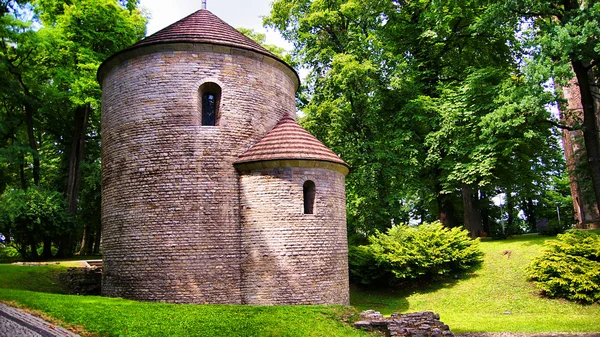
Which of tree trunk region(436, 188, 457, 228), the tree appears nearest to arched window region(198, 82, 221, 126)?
the tree

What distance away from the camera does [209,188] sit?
13.6 meters

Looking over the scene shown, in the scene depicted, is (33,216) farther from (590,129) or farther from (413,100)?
(590,129)

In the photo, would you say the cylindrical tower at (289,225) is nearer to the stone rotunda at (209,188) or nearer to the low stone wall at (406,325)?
the stone rotunda at (209,188)

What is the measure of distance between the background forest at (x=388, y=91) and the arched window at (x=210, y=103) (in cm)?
837

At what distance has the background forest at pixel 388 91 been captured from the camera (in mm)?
19641

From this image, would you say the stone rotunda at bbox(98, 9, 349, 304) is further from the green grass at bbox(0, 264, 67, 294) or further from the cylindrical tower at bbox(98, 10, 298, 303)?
the green grass at bbox(0, 264, 67, 294)

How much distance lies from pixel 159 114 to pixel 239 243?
4853 mm

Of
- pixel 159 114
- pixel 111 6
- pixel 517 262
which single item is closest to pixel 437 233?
pixel 517 262

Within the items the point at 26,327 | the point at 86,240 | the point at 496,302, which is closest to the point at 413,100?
the point at 496,302

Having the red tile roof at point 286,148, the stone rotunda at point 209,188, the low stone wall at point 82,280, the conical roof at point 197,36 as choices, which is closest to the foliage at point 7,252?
the low stone wall at point 82,280

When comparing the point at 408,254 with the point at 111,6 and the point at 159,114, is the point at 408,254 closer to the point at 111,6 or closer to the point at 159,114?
the point at 159,114

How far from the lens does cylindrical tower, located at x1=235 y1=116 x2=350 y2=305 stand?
1326 centimetres

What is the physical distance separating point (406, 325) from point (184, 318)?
5.38 meters

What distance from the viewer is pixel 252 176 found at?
13.9 metres
